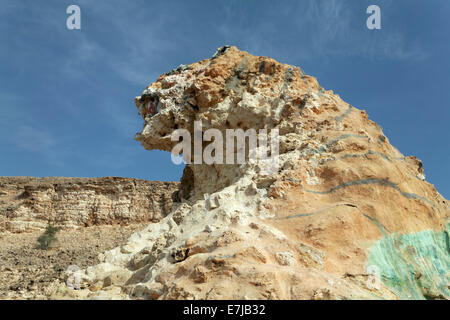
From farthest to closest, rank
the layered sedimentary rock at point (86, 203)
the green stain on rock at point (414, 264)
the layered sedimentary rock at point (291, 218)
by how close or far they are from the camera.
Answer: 1. the layered sedimentary rock at point (86, 203)
2. the green stain on rock at point (414, 264)
3. the layered sedimentary rock at point (291, 218)

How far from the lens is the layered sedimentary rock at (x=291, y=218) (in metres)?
3.45

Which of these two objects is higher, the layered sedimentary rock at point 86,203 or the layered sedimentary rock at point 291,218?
the layered sedimentary rock at point 86,203

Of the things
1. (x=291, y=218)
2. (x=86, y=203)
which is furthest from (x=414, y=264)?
(x=86, y=203)

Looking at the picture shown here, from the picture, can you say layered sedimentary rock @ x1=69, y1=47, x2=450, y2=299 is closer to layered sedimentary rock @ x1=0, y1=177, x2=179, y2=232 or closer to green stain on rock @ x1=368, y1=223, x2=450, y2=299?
green stain on rock @ x1=368, y1=223, x2=450, y2=299

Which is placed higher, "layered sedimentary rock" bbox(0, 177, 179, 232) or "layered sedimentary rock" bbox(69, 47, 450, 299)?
"layered sedimentary rock" bbox(0, 177, 179, 232)

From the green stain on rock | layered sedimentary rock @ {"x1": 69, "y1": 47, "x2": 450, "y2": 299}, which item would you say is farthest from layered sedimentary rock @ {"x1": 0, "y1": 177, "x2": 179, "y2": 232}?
the green stain on rock

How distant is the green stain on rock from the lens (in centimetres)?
391

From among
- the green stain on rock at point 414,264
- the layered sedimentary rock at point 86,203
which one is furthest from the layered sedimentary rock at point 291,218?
the layered sedimentary rock at point 86,203

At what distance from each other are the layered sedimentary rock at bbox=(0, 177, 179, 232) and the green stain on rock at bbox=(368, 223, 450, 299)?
26168mm

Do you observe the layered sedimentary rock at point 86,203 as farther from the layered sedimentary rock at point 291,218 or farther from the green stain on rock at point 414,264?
the green stain on rock at point 414,264

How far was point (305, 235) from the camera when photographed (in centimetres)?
405

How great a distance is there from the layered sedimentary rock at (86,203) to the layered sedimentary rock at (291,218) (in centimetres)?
2404
